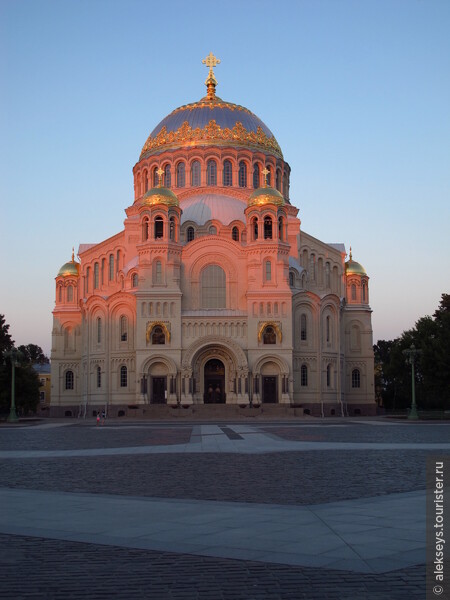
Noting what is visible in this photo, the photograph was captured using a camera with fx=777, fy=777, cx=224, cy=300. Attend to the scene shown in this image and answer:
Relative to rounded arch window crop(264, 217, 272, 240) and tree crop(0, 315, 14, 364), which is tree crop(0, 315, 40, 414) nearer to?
tree crop(0, 315, 14, 364)

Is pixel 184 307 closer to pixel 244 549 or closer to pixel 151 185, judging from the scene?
pixel 151 185

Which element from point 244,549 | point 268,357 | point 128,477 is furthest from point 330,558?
point 268,357

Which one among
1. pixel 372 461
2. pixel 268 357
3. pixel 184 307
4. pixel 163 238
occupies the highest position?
pixel 163 238

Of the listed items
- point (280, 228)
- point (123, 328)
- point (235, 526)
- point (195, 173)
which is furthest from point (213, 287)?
point (235, 526)

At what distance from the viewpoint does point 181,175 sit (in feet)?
260

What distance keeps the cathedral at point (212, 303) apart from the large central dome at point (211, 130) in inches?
7.0

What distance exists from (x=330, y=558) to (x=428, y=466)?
11414mm

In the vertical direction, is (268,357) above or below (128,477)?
above

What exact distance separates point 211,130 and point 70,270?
21.2 metres

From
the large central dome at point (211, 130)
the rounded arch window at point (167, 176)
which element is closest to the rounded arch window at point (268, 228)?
the large central dome at point (211, 130)

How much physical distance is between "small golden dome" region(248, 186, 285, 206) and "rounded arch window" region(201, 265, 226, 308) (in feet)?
22.2

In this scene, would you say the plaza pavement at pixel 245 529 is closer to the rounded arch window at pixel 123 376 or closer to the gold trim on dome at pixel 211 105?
the rounded arch window at pixel 123 376

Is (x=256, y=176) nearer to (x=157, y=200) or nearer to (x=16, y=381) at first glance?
(x=157, y=200)

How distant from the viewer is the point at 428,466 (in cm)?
1917
